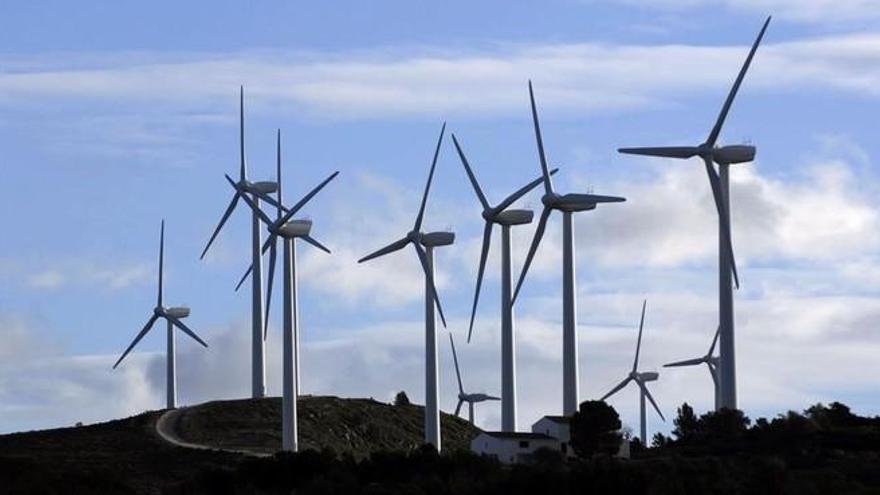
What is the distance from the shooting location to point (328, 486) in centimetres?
17700

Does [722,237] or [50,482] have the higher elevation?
[722,237]

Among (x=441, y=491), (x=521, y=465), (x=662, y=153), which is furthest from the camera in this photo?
(x=662, y=153)

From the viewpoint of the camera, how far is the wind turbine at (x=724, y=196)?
610 ft

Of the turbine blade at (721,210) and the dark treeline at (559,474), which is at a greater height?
the turbine blade at (721,210)

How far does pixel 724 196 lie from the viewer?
195750 millimetres

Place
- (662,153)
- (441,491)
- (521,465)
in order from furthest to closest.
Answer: (662,153), (521,465), (441,491)

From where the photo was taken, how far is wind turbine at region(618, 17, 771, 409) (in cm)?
18600

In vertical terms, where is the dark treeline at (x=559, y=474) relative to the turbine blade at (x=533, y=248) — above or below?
below

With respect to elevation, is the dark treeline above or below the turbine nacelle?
below

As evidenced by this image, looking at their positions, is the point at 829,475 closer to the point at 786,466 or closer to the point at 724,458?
the point at 786,466

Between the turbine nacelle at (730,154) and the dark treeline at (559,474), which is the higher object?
the turbine nacelle at (730,154)

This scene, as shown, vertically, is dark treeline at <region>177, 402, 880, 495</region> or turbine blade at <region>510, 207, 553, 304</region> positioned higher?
turbine blade at <region>510, 207, 553, 304</region>

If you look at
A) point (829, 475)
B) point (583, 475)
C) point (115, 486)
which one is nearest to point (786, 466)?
point (829, 475)

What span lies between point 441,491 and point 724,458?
2994 cm
